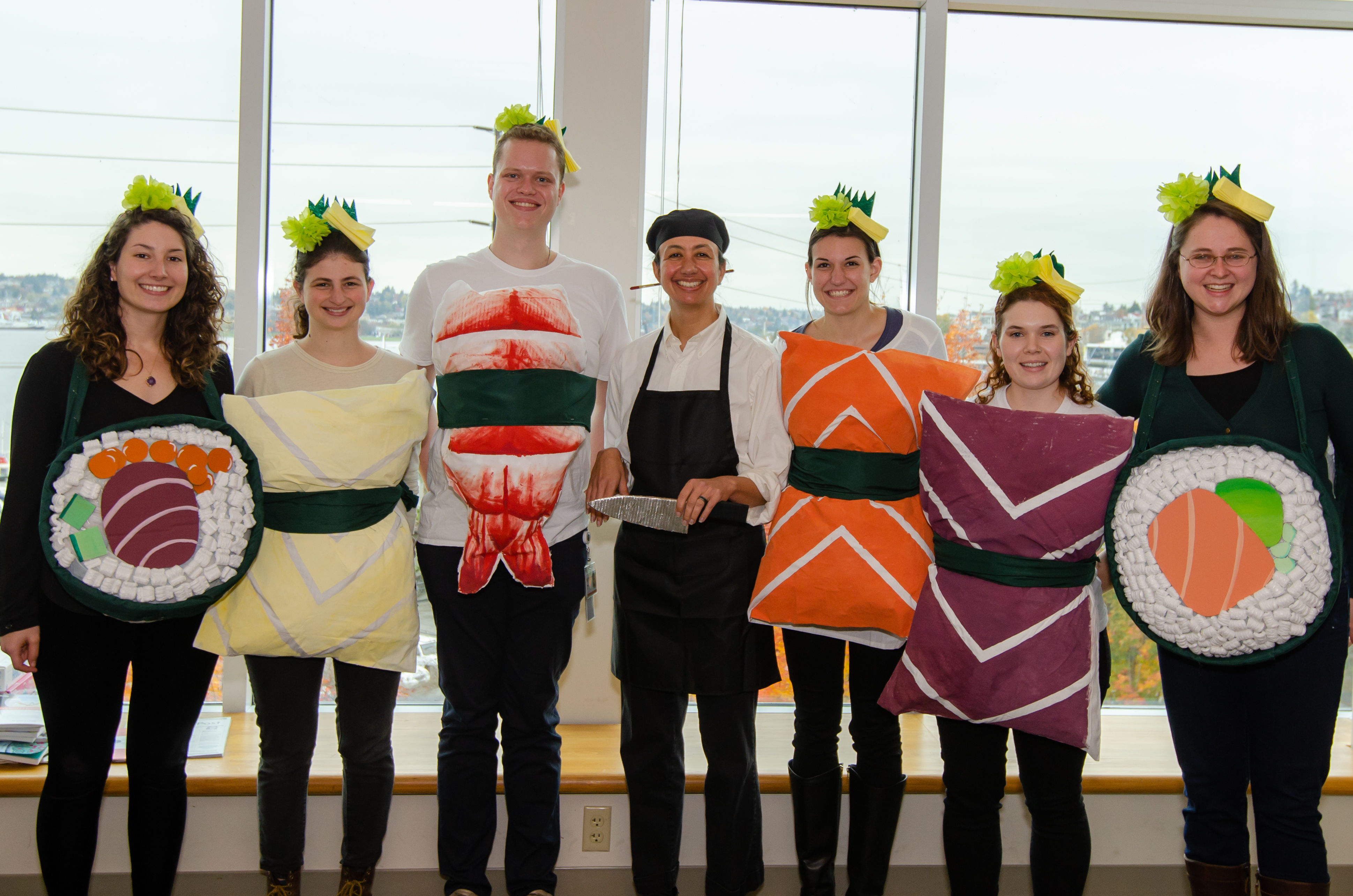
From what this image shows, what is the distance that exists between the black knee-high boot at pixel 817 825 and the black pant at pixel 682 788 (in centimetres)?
10

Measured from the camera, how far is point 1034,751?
5.52 feet

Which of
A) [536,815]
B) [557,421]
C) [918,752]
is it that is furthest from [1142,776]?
[557,421]

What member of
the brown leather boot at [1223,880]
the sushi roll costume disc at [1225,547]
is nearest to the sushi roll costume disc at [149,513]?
the sushi roll costume disc at [1225,547]

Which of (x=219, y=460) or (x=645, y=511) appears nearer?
(x=219, y=460)

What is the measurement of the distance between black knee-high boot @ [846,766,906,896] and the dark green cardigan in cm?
94

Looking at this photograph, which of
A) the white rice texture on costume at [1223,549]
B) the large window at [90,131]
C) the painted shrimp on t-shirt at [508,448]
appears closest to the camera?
the white rice texture on costume at [1223,549]

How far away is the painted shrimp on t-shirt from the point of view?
1751 mm

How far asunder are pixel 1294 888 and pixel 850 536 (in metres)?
1.08

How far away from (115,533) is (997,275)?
1793mm

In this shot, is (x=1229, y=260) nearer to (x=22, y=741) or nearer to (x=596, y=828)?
(x=596, y=828)

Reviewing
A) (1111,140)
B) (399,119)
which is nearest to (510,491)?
(399,119)

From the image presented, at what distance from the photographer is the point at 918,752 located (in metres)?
2.61

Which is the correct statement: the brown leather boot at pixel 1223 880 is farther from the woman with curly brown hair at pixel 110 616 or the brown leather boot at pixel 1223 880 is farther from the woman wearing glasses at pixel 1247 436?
the woman with curly brown hair at pixel 110 616

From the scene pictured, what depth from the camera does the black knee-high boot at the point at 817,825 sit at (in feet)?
6.40
